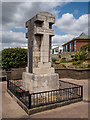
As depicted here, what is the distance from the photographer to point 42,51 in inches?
319

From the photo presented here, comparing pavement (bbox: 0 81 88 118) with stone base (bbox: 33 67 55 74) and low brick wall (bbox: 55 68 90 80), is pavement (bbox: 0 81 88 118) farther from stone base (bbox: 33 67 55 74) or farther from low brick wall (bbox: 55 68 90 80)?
low brick wall (bbox: 55 68 90 80)

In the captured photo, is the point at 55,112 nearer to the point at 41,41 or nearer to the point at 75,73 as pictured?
the point at 41,41

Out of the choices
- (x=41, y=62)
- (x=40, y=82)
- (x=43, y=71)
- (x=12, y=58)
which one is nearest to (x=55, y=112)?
(x=40, y=82)

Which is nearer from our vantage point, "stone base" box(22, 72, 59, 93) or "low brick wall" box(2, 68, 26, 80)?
"stone base" box(22, 72, 59, 93)

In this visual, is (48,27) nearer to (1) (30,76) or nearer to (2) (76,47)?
(1) (30,76)

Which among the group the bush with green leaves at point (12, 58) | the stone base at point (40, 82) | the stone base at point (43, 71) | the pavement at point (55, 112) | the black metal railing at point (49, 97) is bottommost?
the pavement at point (55, 112)

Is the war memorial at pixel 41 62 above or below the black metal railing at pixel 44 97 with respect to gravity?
above

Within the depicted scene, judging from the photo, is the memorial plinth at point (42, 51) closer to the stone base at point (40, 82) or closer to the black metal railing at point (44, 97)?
the stone base at point (40, 82)

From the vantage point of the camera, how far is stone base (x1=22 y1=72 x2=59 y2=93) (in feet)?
24.4

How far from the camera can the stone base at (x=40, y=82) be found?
7426 millimetres

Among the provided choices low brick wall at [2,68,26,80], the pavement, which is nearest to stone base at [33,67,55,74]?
the pavement

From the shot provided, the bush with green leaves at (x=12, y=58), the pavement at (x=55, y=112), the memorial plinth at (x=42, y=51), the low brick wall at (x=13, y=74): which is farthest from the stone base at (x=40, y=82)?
the bush with green leaves at (x=12, y=58)

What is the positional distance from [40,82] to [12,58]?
1033 cm

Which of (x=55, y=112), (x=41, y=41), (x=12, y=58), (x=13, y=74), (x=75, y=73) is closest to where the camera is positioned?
(x=55, y=112)
